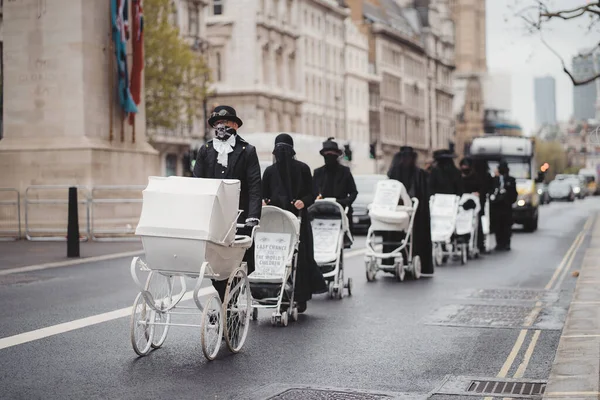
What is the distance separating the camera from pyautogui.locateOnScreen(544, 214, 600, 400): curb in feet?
23.4

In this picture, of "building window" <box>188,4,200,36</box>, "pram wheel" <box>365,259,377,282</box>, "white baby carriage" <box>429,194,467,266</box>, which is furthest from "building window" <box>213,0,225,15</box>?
"pram wheel" <box>365,259,377,282</box>

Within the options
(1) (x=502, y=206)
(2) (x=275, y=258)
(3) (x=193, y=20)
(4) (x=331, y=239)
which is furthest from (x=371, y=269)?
(3) (x=193, y=20)

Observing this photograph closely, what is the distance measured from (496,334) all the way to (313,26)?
81721mm

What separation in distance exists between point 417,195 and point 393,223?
83cm

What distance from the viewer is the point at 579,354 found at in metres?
8.40

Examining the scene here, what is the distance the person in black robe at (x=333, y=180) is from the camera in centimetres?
1508

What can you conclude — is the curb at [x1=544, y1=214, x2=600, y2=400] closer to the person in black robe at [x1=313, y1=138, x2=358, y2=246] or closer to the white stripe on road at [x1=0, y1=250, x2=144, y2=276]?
the person in black robe at [x1=313, y1=138, x2=358, y2=246]

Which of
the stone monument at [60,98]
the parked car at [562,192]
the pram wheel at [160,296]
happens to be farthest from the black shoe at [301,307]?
the parked car at [562,192]

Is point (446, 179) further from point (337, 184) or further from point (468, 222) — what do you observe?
point (337, 184)

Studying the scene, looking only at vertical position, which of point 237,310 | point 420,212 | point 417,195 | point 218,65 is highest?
point 218,65

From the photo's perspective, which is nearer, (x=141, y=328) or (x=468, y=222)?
(x=141, y=328)

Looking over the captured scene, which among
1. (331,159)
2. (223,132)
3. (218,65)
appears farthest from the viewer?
(218,65)

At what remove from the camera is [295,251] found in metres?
11.7

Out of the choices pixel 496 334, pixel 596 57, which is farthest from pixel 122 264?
pixel 596 57
